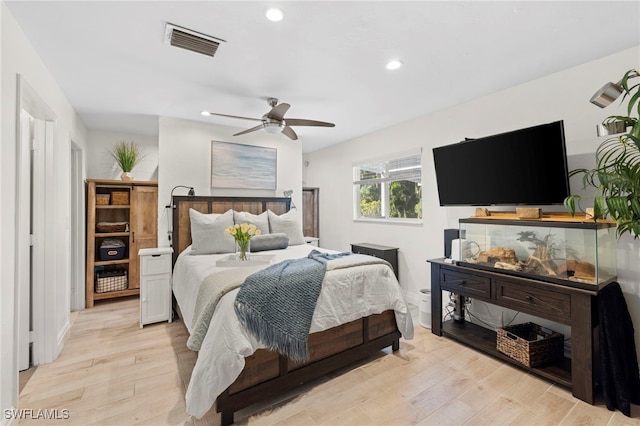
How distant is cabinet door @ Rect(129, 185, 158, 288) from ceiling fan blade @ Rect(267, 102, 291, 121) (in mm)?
2505

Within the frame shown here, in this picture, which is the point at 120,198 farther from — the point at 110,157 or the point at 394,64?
the point at 394,64

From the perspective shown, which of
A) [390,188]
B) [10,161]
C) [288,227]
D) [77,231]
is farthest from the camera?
[390,188]

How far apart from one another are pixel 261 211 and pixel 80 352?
256cm

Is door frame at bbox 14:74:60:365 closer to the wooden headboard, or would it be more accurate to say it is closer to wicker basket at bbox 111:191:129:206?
the wooden headboard

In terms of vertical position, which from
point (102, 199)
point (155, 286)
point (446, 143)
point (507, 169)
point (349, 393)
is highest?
point (446, 143)

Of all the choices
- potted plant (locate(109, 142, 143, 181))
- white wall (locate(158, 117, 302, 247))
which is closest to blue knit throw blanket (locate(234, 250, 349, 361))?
white wall (locate(158, 117, 302, 247))

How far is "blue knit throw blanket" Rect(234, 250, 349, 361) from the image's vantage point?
1930 mm

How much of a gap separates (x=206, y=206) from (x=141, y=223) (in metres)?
1.12

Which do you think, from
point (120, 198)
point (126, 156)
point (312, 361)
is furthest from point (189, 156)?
point (312, 361)

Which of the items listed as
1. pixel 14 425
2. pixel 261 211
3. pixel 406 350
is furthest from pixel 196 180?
pixel 406 350

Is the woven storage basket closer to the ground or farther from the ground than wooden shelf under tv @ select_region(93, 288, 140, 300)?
farther from the ground

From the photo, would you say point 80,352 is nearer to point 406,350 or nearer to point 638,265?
point 406,350

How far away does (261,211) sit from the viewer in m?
4.46

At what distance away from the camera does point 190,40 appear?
7.04ft
